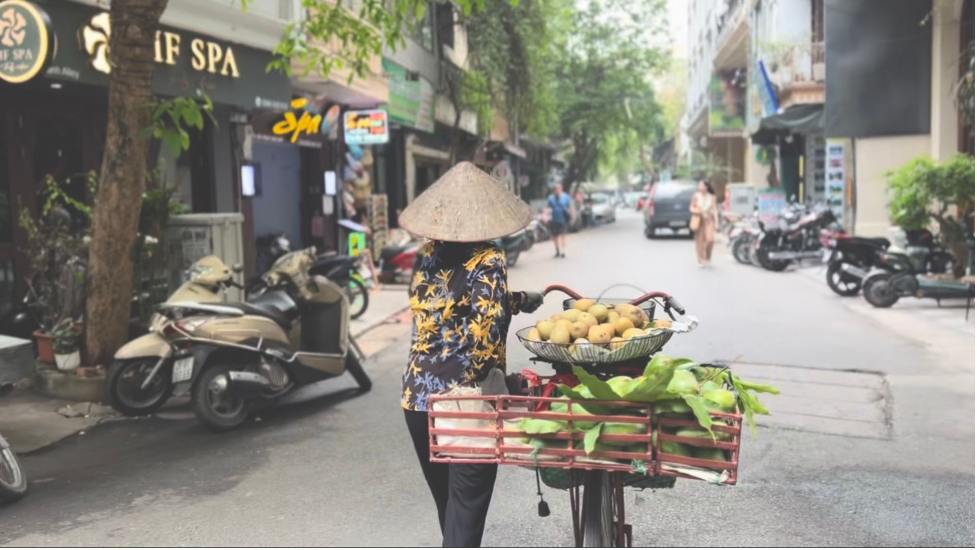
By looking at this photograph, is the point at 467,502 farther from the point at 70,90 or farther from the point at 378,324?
the point at 378,324

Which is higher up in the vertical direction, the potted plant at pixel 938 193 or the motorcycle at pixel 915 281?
the potted plant at pixel 938 193

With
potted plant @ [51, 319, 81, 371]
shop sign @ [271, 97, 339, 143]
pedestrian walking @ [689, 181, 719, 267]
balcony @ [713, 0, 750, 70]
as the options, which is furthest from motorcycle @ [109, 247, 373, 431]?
balcony @ [713, 0, 750, 70]

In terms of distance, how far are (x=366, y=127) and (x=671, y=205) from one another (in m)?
13.1

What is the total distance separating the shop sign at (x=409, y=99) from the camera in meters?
16.1

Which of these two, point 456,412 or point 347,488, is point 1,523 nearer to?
point 347,488

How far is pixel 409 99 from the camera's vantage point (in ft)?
56.9

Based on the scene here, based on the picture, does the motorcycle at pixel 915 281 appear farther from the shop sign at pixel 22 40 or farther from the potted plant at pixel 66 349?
the shop sign at pixel 22 40

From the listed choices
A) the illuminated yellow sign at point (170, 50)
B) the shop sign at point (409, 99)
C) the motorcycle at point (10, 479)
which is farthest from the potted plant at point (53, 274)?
the shop sign at point (409, 99)

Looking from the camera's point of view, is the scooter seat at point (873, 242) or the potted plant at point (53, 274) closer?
the potted plant at point (53, 274)

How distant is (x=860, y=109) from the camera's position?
50.2ft

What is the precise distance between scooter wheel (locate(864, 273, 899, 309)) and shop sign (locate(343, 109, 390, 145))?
24.9 ft

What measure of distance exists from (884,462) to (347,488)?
3.13 m

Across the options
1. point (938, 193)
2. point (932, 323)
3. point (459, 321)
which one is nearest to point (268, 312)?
point (459, 321)

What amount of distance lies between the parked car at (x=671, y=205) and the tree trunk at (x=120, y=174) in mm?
20091
